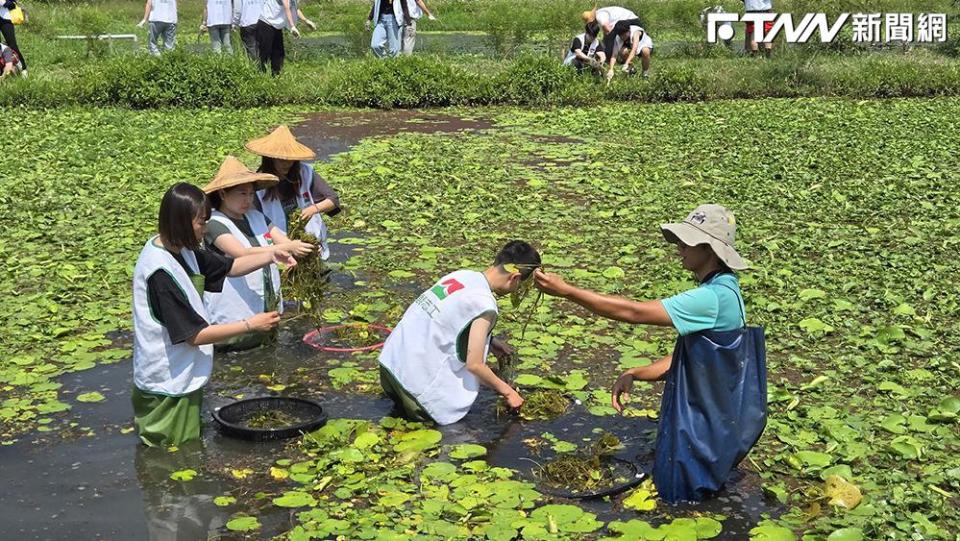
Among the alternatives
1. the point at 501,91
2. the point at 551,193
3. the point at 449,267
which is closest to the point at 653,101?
the point at 501,91

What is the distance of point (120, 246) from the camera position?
9031 millimetres

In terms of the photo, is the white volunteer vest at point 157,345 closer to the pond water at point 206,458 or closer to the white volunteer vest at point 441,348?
the pond water at point 206,458

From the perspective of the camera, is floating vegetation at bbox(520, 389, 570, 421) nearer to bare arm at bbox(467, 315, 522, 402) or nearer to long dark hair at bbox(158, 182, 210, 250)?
bare arm at bbox(467, 315, 522, 402)

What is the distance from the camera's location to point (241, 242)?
6730 millimetres

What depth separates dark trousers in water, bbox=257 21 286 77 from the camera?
1754cm

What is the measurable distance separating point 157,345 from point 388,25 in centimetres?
1375

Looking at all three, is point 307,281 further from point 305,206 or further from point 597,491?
point 597,491

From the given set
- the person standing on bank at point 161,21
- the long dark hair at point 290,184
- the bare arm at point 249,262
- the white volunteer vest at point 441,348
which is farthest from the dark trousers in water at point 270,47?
the white volunteer vest at point 441,348

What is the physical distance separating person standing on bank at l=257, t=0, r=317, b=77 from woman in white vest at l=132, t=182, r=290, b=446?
1233 cm

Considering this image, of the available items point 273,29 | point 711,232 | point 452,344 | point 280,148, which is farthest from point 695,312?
point 273,29

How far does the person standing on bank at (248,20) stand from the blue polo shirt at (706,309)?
529 inches

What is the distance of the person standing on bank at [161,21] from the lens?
17906 millimetres

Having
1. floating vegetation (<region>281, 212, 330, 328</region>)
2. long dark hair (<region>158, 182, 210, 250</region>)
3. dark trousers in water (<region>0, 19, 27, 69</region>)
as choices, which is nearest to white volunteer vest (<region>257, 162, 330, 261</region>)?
floating vegetation (<region>281, 212, 330, 328</region>)

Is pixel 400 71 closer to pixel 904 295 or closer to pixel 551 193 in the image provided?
pixel 551 193
